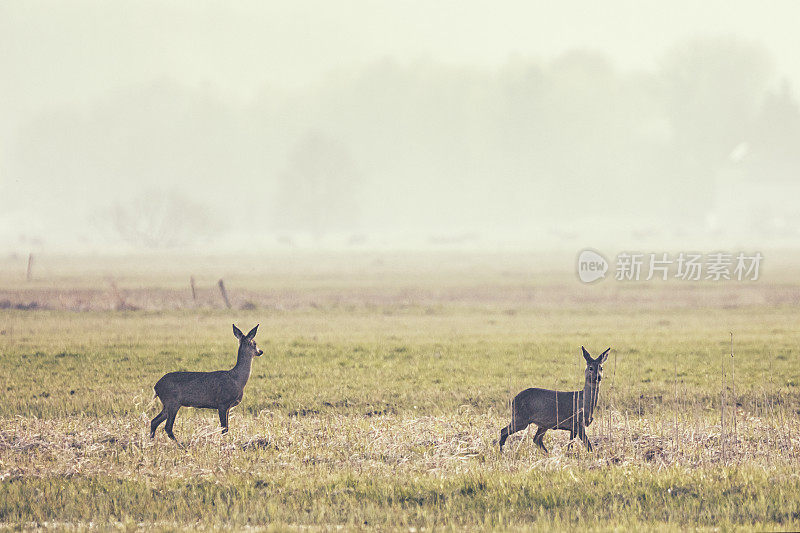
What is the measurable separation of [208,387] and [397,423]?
4.64 meters

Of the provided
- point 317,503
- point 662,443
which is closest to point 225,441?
point 317,503

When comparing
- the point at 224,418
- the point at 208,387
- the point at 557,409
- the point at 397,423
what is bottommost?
the point at 397,423

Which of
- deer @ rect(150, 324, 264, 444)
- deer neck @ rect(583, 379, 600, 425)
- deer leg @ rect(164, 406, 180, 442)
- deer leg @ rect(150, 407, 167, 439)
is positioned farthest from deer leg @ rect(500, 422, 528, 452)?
Answer: deer leg @ rect(150, 407, 167, 439)

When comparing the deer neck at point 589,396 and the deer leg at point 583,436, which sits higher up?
the deer neck at point 589,396

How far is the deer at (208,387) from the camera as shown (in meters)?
13.4

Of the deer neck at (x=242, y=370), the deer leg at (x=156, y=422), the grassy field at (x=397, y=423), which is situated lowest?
the grassy field at (x=397, y=423)

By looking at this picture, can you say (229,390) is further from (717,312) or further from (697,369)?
(717,312)

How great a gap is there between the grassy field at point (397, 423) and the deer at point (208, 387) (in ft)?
2.56

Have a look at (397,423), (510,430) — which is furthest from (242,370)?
(397,423)

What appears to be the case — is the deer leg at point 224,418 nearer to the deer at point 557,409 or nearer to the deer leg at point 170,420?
the deer leg at point 170,420

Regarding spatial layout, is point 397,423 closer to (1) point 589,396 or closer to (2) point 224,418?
(2) point 224,418

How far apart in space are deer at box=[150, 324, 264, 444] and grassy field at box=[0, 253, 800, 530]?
0.78 m

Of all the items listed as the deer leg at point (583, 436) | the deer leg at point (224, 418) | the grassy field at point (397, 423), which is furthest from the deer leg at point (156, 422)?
the deer leg at point (583, 436)

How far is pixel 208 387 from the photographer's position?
13.5 meters
